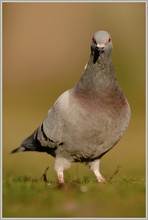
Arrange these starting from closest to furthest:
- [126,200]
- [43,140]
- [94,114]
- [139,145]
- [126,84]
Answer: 1. [126,200]
2. [94,114]
3. [43,140]
4. [139,145]
5. [126,84]

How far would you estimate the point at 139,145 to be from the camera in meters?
16.6

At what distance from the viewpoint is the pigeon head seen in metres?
7.86

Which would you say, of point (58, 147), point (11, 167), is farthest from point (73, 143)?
point (11, 167)

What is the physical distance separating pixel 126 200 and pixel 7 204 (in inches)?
56.0

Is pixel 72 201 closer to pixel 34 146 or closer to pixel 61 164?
pixel 61 164

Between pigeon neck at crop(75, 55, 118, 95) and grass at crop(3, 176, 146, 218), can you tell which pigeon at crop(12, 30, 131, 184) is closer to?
pigeon neck at crop(75, 55, 118, 95)

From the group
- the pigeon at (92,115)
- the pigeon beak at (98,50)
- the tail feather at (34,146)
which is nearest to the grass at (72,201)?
the pigeon at (92,115)

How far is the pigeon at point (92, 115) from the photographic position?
7727 mm

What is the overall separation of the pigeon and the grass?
818 millimetres

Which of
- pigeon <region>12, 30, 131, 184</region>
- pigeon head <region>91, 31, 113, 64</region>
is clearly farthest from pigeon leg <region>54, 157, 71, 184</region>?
pigeon head <region>91, 31, 113, 64</region>

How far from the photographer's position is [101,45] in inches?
309

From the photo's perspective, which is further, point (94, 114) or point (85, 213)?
point (94, 114)

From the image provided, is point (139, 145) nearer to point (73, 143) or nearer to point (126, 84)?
point (126, 84)

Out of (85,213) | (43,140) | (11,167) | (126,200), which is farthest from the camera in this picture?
(11,167)
